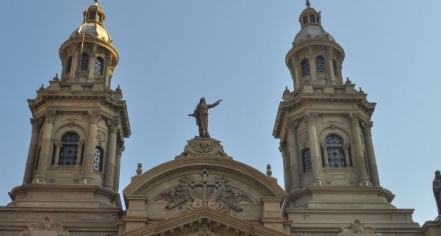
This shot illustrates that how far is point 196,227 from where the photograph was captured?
31.7m

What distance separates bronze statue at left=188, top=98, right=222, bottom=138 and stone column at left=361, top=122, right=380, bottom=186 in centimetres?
984

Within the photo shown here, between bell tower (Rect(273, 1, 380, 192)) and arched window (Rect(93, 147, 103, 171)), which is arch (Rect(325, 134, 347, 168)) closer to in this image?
bell tower (Rect(273, 1, 380, 192))

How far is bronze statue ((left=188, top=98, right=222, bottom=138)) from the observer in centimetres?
3809

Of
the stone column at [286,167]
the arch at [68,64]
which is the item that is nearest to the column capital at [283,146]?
the stone column at [286,167]

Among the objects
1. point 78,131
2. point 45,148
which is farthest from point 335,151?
point 45,148

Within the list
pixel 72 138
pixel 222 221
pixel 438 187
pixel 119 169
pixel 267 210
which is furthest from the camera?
pixel 119 169

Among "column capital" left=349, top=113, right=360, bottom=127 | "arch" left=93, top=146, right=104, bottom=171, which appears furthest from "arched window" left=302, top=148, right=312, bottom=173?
"arch" left=93, top=146, right=104, bottom=171

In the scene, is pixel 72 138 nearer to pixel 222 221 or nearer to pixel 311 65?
pixel 222 221

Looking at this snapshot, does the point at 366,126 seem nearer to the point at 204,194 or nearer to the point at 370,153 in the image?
the point at 370,153

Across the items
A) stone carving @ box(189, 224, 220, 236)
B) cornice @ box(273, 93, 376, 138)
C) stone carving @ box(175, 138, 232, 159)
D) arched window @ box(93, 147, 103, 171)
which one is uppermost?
cornice @ box(273, 93, 376, 138)

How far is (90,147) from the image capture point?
39.0m

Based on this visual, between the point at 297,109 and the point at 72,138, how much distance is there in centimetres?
1448

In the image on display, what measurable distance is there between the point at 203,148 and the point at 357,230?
9609 millimetres

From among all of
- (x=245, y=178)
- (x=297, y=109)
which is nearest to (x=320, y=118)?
(x=297, y=109)
